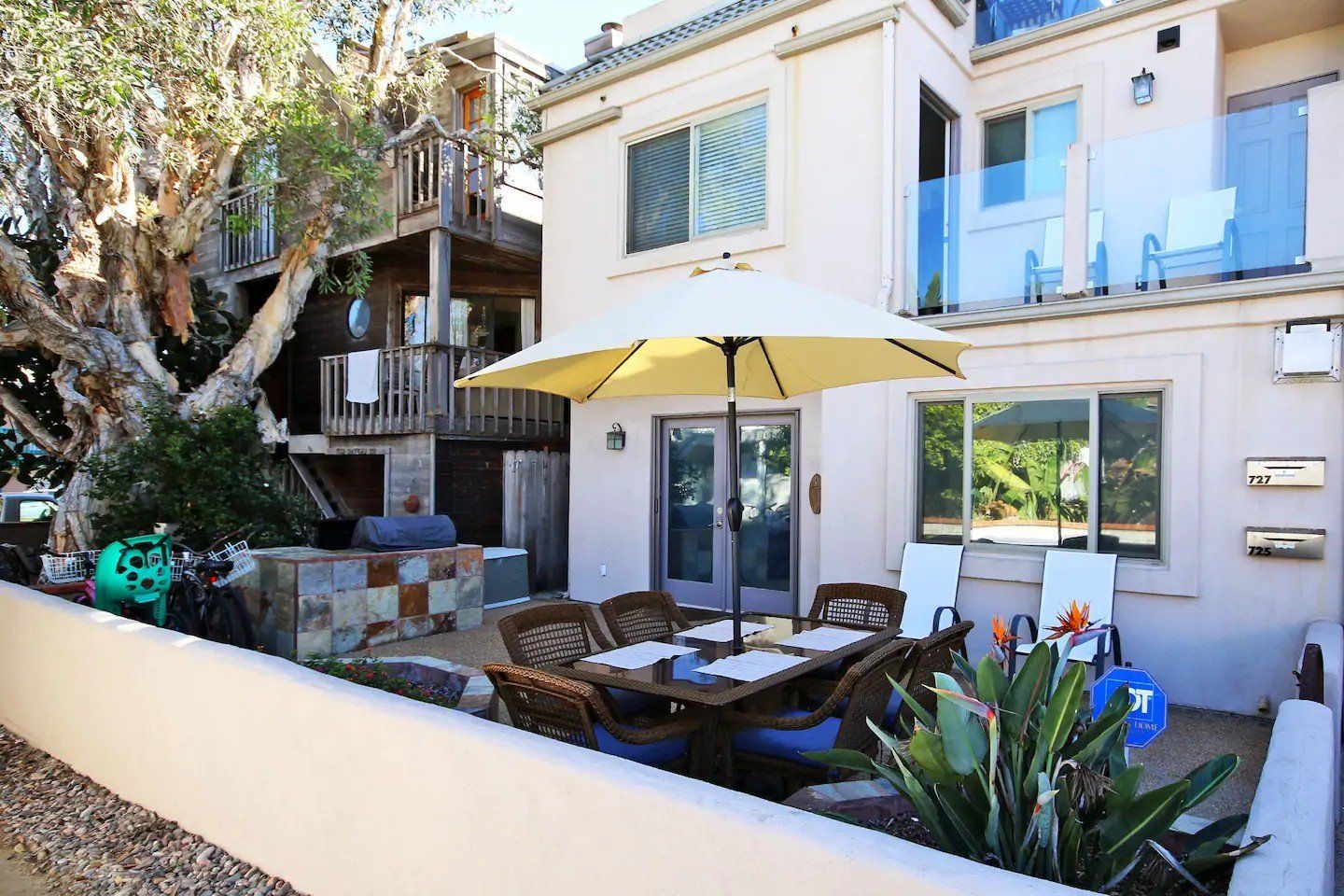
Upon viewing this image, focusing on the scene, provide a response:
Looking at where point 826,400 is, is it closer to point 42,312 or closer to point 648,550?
point 648,550

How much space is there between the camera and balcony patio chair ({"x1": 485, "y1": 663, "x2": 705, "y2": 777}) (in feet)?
10.4

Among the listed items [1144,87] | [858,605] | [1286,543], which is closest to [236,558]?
[858,605]

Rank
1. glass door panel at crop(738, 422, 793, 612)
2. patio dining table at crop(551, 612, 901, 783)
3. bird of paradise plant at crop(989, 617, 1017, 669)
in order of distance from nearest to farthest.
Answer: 1. bird of paradise plant at crop(989, 617, 1017, 669)
2. patio dining table at crop(551, 612, 901, 783)
3. glass door panel at crop(738, 422, 793, 612)

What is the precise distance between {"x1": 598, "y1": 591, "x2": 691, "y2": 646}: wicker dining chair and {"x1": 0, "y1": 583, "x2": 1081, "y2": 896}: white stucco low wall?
1636 millimetres

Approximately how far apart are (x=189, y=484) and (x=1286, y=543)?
8.48 meters

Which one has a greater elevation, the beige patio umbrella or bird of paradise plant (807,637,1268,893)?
the beige patio umbrella

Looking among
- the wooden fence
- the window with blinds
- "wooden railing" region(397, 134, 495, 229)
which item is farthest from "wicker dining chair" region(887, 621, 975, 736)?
"wooden railing" region(397, 134, 495, 229)

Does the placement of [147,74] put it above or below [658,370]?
above

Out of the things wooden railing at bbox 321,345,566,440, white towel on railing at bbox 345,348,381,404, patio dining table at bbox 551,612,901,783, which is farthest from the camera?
white towel on railing at bbox 345,348,381,404

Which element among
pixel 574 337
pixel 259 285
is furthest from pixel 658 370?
pixel 259 285

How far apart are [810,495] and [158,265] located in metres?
7.49

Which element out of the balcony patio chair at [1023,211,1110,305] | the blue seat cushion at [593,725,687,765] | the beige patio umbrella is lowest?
the blue seat cushion at [593,725,687,765]

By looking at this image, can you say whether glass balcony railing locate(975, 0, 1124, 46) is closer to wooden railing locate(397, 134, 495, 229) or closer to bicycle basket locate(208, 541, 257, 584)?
wooden railing locate(397, 134, 495, 229)

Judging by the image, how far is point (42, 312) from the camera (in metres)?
8.62
